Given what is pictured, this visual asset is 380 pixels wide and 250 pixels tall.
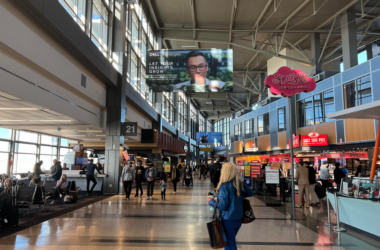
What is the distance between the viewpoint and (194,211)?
29.8 feet

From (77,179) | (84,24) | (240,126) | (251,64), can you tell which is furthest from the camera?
(240,126)

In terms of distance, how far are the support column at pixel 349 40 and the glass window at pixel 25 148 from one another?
2025 cm

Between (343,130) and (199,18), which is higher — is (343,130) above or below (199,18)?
below

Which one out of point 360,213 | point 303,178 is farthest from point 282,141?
point 360,213

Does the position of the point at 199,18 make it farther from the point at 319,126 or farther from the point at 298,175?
the point at 298,175

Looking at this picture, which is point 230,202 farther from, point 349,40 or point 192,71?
→ point 349,40

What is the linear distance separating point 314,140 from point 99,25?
1497 centimetres

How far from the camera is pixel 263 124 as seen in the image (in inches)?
1156

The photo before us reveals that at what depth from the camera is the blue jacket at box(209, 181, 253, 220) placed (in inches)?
143

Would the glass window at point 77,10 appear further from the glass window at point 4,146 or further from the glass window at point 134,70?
the glass window at point 4,146

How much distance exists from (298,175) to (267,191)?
5045 millimetres

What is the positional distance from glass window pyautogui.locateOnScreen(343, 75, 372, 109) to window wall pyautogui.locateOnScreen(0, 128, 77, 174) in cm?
1950

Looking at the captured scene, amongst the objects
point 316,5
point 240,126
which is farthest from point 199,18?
point 240,126

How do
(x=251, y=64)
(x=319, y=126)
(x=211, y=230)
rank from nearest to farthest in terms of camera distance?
(x=211, y=230) → (x=319, y=126) → (x=251, y=64)
